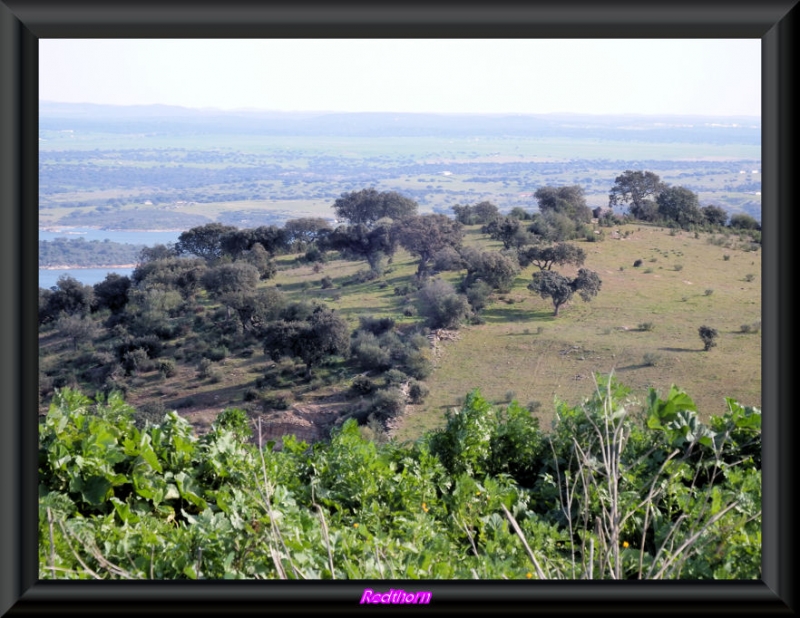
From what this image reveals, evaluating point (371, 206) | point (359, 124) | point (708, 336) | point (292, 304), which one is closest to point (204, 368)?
point (292, 304)

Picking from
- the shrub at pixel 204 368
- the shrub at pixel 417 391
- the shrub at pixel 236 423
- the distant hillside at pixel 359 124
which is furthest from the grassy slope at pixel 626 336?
the shrub at pixel 236 423

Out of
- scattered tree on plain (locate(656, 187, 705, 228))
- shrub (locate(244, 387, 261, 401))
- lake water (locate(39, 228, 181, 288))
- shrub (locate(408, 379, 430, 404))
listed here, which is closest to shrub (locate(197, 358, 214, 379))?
shrub (locate(244, 387, 261, 401))

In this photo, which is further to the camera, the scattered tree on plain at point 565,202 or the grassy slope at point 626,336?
the scattered tree on plain at point 565,202

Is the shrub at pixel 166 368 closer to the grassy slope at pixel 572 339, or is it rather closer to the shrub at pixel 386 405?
the grassy slope at pixel 572 339

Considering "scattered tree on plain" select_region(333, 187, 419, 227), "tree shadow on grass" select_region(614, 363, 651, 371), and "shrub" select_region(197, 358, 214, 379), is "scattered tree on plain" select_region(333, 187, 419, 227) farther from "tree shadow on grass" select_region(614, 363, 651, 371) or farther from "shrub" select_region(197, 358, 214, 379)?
"tree shadow on grass" select_region(614, 363, 651, 371)

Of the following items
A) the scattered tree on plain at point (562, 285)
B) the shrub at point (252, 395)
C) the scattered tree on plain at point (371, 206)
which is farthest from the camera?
the scattered tree on plain at point (371, 206)

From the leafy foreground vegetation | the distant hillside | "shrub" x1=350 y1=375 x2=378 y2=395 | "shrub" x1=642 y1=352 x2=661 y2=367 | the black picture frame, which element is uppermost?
the distant hillside
